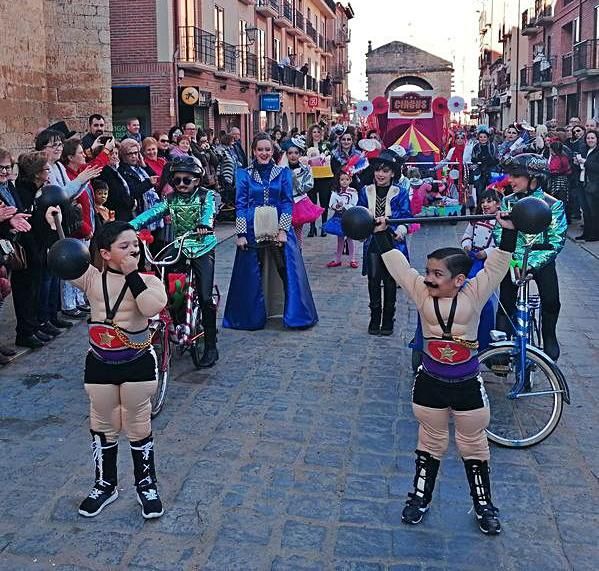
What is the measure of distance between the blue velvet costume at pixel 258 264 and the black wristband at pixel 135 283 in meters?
3.53

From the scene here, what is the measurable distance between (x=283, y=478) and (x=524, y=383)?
1.70 metres

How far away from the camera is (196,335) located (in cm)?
640

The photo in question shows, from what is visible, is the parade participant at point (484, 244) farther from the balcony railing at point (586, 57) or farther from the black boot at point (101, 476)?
the balcony railing at point (586, 57)

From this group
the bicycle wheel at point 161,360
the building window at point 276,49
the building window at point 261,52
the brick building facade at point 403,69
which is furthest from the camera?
the brick building facade at point 403,69

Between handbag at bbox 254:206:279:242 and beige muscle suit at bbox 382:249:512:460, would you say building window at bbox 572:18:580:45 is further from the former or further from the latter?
beige muscle suit at bbox 382:249:512:460

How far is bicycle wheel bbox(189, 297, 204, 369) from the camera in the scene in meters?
6.28

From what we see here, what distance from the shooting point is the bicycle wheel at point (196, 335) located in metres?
6.28

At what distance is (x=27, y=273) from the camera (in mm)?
7039

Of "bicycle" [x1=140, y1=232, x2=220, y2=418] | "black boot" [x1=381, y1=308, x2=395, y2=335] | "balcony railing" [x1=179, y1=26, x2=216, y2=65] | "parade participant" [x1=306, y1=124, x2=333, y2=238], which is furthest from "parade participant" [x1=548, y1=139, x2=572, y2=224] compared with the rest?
"balcony railing" [x1=179, y1=26, x2=216, y2=65]

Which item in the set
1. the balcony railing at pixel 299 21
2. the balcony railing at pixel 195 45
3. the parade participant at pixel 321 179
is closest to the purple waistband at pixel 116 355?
the parade participant at pixel 321 179

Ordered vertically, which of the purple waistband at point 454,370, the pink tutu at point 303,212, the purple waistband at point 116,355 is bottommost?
the purple waistband at point 454,370

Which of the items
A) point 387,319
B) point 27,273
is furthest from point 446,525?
point 27,273

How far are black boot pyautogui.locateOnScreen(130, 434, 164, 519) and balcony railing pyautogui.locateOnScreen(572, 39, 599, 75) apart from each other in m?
27.7

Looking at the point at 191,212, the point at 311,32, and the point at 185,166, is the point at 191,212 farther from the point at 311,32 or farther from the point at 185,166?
the point at 311,32
